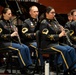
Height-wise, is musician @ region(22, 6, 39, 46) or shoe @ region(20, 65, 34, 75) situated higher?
musician @ region(22, 6, 39, 46)

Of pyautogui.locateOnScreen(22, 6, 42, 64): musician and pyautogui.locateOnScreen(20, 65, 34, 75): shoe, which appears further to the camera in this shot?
pyautogui.locateOnScreen(22, 6, 42, 64): musician

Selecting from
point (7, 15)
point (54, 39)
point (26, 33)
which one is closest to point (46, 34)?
point (54, 39)

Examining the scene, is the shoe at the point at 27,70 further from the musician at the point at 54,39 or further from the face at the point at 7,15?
the face at the point at 7,15

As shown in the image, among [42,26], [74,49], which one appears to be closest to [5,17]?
[42,26]

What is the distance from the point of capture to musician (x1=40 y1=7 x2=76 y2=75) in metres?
5.80

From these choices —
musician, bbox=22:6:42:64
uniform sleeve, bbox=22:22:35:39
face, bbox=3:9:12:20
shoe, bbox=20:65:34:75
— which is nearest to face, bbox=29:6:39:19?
musician, bbox=22:6:42:64

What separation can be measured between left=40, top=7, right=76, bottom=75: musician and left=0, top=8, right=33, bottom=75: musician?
0.35m

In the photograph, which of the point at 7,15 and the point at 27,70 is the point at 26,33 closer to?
the point at 7,15

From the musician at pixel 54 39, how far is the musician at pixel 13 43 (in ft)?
1.16

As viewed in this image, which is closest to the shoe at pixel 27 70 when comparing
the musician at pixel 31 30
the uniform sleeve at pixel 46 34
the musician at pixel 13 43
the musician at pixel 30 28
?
the musician at pixel 13 43

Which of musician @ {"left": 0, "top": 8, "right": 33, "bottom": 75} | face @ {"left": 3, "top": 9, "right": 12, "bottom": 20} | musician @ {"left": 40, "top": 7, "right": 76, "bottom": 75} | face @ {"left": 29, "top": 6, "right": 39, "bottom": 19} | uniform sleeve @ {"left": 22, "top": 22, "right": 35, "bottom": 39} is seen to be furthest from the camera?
face @ {"left": 29, "top": 6, "right": 39, "bottom": 19}

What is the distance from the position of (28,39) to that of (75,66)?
3.59 ft

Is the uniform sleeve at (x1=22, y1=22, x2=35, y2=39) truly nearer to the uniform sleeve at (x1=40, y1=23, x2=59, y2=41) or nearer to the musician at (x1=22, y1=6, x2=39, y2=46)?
the musician at (x1=22, y1=6, x2=39, y2=46)

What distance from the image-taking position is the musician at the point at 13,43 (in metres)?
5.93
